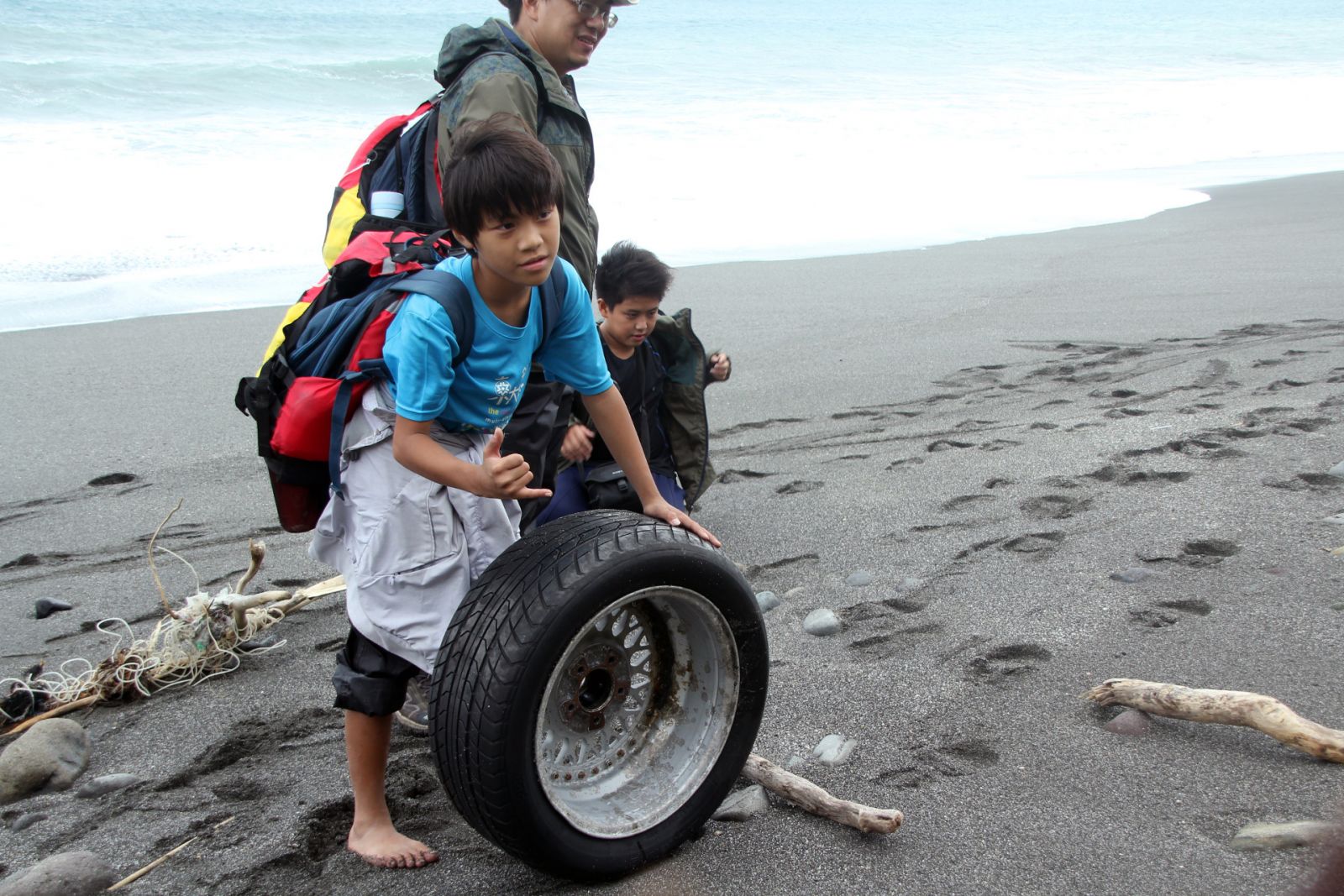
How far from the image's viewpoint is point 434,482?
2.34 m

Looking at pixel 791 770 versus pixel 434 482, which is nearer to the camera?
pixel 434 482

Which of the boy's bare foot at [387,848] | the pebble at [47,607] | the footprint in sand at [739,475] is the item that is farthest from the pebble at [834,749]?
the pebble at [47,607]

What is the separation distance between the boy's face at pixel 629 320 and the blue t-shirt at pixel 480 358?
1376 millimetres

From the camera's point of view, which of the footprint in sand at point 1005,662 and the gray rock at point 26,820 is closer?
the gray rock at point 26,820

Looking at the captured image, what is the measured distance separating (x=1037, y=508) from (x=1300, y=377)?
253 cm

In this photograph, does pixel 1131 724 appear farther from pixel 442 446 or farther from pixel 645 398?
pixel 645 398

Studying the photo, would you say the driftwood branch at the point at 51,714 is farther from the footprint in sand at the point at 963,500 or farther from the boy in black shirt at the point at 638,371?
the footprint in sand at the point at 963,500

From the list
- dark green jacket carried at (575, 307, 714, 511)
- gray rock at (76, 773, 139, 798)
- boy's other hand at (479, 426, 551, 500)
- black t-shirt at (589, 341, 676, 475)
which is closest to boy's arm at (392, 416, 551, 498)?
boy's other hand at (479, 426, 551, 500)

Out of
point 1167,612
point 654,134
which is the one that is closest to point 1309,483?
point 1167,612

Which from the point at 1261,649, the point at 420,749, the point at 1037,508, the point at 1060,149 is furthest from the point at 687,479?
the point at 1060,149

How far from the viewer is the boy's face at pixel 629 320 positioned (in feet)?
13.1

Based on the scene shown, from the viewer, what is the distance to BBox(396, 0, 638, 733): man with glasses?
116 inches

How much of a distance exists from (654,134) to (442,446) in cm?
1659

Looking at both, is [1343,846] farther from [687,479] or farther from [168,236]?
[168,236]
